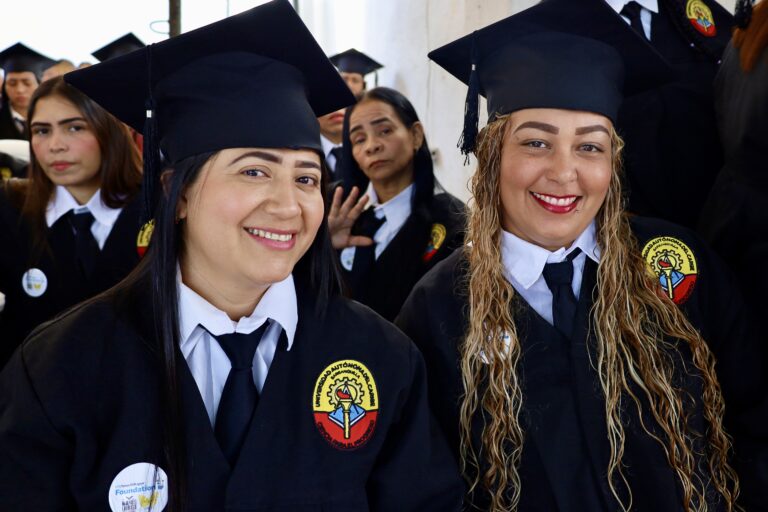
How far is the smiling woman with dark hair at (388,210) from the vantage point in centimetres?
335

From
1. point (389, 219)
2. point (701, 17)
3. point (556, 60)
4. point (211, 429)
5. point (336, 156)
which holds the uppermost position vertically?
point (701, 17)

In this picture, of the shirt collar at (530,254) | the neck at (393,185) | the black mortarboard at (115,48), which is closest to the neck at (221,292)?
the shirt collar at (530,254)

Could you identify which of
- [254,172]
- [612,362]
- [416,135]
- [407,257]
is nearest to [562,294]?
[612,362]

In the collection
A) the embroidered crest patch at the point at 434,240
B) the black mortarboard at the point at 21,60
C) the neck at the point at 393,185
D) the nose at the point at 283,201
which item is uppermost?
the black mortarboard at the point at 21,60

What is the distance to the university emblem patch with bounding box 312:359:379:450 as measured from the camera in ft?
5.73

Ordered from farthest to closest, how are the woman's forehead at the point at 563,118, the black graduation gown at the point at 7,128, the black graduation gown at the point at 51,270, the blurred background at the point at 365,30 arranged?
1. the blurred background at the point at 365,30
2. the black graduation gown at the point at 7,128
3. the black graduation gown at the point at 51,270
4. the woman's forehead at the point at 563,118

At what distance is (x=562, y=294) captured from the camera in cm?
196

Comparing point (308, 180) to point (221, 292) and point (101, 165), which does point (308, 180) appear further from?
point (101, 165)

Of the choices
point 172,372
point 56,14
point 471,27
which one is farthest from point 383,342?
point 56,14

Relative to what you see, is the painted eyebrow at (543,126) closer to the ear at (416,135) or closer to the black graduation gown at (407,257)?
the black graduation gown at (407,257)

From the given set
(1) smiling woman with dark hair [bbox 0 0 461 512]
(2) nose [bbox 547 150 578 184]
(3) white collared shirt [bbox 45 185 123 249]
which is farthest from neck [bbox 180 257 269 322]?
(3) white collared shirt [bbox 45 185 123 249]

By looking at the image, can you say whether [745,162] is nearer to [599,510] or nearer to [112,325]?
[599,510]

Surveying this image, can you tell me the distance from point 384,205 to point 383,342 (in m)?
1.77

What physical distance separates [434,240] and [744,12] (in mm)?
1609
